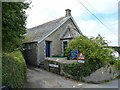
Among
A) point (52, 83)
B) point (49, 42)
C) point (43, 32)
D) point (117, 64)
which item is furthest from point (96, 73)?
point (43, 32)

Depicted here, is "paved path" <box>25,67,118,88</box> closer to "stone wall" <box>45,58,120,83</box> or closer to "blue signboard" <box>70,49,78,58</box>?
"stone wall" <box>45,58,120,83</box>

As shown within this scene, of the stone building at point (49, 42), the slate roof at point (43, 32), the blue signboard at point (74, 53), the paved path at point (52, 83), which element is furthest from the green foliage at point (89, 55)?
the slate roof at point (43, 32)

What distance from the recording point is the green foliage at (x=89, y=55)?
31.4 ft

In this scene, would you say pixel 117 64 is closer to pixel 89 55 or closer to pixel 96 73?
pixel 96 73

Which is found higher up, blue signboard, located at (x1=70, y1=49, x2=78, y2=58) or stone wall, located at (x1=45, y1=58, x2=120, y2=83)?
blue signboard, located at (x1=70, y1=49, x2=78, y2=58)

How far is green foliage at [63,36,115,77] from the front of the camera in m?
9.58

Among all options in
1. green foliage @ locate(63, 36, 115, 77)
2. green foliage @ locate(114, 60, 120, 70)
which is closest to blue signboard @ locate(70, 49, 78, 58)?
green foliage @ locate(63, 36, 115, 77)

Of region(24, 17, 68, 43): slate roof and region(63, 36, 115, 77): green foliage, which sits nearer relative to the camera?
region(63, 36, 115, 77): green foliage

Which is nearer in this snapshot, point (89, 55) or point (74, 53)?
point (89, 55)

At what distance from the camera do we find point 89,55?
970 cm

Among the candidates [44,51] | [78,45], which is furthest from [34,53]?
[78,45]

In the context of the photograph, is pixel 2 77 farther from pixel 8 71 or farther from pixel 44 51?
pixel 44 51

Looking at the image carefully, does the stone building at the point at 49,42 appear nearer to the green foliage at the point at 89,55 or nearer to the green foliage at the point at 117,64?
the green foliage at the point at 89,55

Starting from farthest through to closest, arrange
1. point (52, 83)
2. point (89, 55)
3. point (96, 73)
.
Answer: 1. point (96, 73)
2. point (89, 55)
3. point (52, 83)
